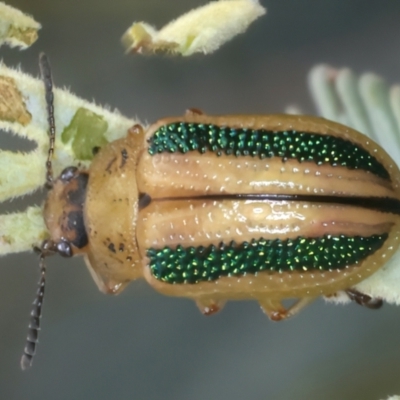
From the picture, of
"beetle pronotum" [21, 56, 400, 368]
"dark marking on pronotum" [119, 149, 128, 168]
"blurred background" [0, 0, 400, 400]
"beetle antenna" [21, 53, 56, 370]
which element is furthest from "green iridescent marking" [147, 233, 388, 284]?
"blurred background" [0, 0, 400, 400]

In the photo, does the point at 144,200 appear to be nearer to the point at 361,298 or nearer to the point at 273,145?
the point at 273,145

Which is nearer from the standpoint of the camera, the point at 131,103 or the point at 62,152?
the point at 62,152

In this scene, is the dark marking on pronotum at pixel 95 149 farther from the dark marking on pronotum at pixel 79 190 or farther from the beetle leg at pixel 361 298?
the beetle leg at pixel 361 298

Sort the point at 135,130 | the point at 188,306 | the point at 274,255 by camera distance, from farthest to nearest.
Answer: the point at 188,306 → the point at 135,130 → the point at 274,255

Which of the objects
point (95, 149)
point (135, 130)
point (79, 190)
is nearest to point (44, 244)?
point (79, 190)

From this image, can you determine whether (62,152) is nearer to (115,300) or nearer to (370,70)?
(115,300)

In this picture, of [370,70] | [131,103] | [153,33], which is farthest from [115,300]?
[370,70]

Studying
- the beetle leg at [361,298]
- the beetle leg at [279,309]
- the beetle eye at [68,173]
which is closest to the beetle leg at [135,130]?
the beetle eye at [68,173]
